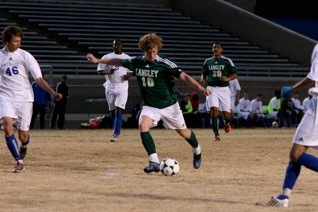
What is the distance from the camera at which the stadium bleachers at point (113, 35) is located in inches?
1599

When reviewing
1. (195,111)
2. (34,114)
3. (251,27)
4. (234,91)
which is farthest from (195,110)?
(251,27)

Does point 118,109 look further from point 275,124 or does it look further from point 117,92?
point 275,124

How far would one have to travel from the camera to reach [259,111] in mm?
38438

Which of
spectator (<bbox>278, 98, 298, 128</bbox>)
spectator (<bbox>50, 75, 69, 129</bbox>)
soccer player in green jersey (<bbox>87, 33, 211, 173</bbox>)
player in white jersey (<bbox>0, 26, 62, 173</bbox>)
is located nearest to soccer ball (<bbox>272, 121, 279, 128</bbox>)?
spectator (<bbox>278, 98, 298, 128</bbox>)

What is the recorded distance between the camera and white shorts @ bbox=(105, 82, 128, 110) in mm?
23953

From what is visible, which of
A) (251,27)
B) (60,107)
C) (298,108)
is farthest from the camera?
(251,27)

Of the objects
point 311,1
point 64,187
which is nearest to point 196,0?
point 311,1

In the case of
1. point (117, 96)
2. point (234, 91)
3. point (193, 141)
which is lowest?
point (234, 91)

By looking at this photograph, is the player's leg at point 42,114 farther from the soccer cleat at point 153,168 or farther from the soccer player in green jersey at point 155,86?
the soccer cleat at point 153,168

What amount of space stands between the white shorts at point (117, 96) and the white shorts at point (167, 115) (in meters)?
8.77

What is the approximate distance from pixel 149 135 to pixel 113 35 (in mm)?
28798

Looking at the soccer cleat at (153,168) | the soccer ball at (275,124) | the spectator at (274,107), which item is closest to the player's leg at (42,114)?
the soccer ball at (275,124)

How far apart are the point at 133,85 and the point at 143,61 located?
916 inches

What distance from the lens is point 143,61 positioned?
49.1ft
